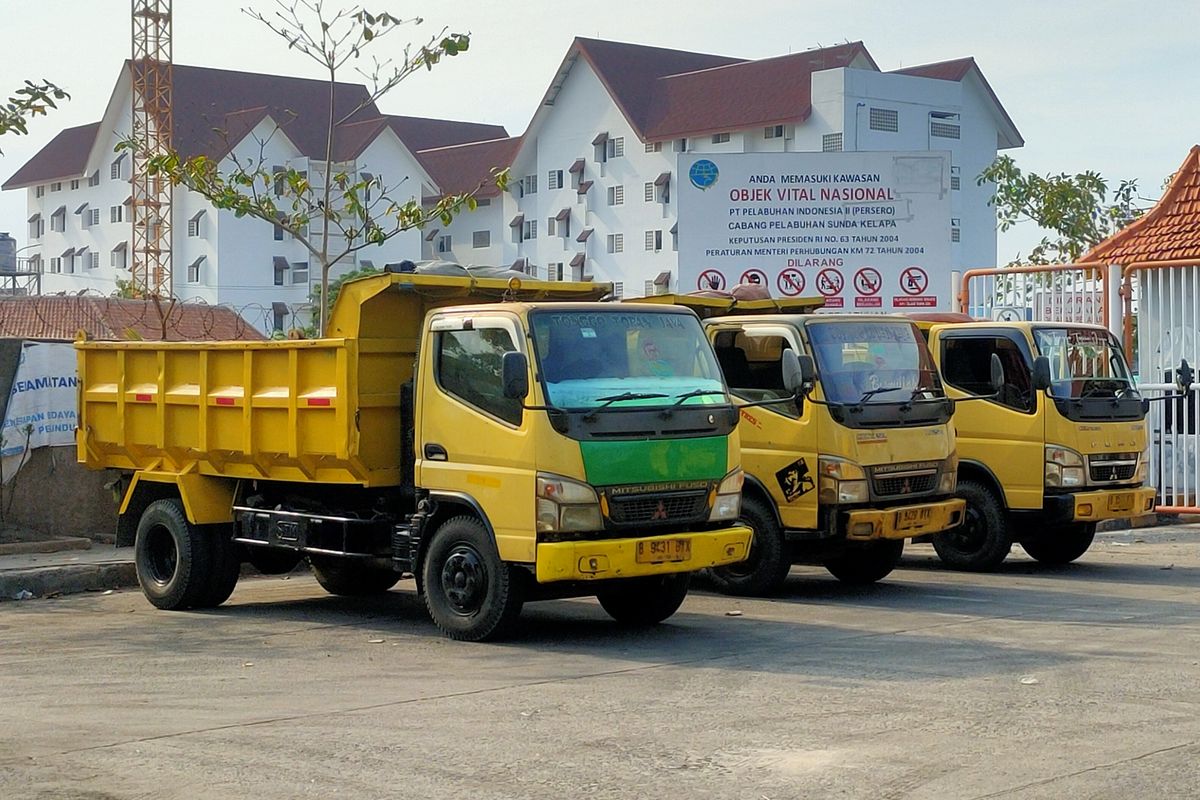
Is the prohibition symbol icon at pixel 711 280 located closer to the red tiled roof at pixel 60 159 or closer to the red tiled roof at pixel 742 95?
the red tiled roof at pixel 742 95

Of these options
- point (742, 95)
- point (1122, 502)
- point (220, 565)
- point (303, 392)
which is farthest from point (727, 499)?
point (742, 95)

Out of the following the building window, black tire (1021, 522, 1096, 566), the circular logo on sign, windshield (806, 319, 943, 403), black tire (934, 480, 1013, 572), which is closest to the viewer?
windshield (806, 319, 943, 403)

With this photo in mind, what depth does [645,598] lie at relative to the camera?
11.3m

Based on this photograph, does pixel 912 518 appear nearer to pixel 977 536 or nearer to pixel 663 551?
pixel 977 536

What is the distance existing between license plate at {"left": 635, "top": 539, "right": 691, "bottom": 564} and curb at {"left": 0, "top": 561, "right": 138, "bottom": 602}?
606 centimetres

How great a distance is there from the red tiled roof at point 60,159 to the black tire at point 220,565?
8337 centimetres

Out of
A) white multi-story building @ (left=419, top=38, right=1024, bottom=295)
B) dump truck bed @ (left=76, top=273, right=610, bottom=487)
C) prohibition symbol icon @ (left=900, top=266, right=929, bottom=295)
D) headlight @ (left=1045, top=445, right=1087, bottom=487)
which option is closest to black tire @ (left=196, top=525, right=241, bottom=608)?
dump truck bed @ (left=76, top=273, right=610, bottom=487)

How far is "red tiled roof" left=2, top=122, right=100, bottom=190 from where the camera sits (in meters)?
92.3

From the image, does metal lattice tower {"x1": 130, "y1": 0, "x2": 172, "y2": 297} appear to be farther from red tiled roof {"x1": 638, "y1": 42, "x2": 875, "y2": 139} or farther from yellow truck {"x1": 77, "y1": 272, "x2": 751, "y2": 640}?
yellow truck {"x1": 77, "y1": 272, "x2": 751, "y2": 640}

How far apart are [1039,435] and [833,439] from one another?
9.13 ft

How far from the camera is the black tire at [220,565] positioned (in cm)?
1263

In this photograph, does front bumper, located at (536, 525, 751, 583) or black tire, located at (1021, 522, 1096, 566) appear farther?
black tire, located at (1021, 522, 1096, 566)

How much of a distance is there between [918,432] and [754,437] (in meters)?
1.31

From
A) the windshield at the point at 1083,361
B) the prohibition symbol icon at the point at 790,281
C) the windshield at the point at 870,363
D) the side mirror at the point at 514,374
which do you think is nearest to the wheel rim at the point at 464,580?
the side mirror at the point at 514,374
